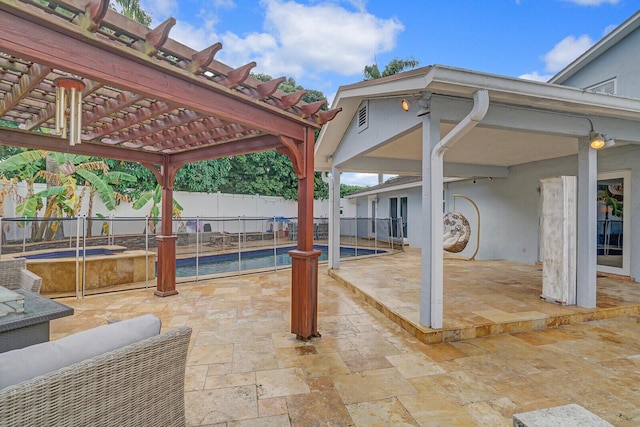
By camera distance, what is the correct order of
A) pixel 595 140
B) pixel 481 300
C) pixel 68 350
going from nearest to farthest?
1. pixel 68 350
2. pixel 595 140
3. pixel 481 300

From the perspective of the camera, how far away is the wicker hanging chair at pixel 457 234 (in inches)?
349

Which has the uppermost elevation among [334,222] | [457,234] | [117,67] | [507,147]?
[507,147]

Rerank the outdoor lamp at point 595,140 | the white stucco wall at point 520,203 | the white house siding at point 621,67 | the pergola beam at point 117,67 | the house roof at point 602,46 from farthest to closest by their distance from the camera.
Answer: the white house siding at point 621,67 < the house roof at point 602,46 < the white stucco wall at point 520,203 < the outdoor lamp at point 595,140 < the pergola beam at point 117,67

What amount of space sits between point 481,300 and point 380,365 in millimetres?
2652

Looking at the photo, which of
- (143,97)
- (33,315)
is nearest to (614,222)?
(143,97)

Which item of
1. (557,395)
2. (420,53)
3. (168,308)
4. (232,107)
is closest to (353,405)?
(557,395)

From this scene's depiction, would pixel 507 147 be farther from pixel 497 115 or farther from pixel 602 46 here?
pixel 602 46

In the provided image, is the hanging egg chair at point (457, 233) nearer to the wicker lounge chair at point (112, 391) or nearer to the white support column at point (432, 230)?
the white support column at point (432, 230)

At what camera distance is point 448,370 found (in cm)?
310

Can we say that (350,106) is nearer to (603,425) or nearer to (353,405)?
(353,405)

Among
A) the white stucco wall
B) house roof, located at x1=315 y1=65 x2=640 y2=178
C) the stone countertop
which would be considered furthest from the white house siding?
the stone countertop

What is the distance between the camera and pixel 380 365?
3.19m

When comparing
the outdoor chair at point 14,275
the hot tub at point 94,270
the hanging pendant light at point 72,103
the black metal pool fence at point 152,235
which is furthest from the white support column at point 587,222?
the hot tub at point 94,270

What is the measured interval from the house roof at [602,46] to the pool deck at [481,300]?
514 cm
